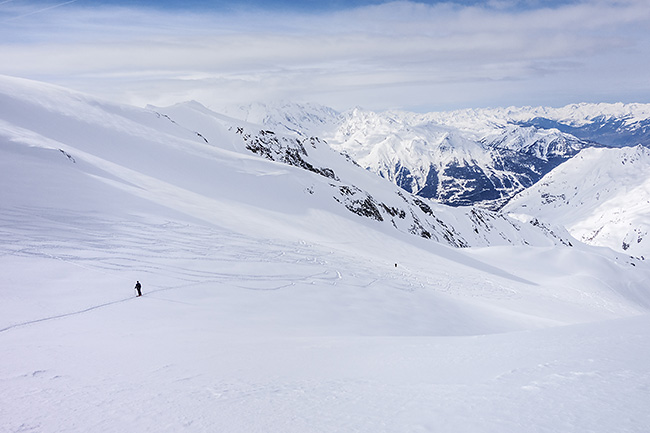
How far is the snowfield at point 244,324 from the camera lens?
641 centimetres

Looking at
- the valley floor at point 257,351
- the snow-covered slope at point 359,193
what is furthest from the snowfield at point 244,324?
the snow-covered slope at point 359,193

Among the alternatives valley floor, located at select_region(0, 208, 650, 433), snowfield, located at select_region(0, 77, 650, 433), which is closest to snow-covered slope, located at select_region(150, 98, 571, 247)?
snowfield, located at select_region(0, 77, 650, 433)

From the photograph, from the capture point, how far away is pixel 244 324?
15.4 metres

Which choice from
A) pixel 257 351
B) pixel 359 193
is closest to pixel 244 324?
pixel 257 351

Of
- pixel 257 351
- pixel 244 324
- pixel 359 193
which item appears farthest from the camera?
pixel 359 193

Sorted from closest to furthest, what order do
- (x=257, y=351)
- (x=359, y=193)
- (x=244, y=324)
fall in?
(x=257, y=351) < (x=244, y=324) < (x=359, y=193)

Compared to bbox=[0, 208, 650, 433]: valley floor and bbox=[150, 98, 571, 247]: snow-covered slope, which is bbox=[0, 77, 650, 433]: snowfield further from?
bbox=[150, 98, 571, 247]: snow-covered slope

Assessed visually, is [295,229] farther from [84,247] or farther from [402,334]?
[402,334]

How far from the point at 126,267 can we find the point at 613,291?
196ft

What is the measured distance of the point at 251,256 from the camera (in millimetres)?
25297

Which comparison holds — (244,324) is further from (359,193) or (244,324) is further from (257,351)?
(359,193)

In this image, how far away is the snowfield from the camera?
21.0 ft

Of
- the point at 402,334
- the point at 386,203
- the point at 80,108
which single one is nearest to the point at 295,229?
the point at 402,334

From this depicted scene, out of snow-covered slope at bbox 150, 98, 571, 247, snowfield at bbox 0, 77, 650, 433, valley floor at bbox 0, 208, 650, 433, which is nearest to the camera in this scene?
valley floor at bbox 0, 208, 650, 433
